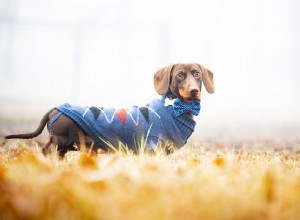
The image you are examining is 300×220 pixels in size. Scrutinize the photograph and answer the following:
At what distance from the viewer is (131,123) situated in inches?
138

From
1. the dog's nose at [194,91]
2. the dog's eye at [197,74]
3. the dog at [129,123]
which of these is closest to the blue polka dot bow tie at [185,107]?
the dog at [129,123]

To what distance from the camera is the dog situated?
346cm

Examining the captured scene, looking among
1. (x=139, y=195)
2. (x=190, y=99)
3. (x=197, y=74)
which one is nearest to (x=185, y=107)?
(x=190, y=99)

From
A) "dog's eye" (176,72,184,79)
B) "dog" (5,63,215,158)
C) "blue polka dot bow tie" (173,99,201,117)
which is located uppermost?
"dog's eye" (176,72,184,79)

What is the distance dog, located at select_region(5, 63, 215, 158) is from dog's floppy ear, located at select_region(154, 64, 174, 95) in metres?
0.07

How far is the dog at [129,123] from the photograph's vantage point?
136 inches

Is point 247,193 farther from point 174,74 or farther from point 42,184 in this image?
point 174,74

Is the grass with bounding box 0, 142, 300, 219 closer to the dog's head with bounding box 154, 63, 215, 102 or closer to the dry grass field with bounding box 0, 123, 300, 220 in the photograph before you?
the dry grass field with bounding box 0, 123, 300, 220

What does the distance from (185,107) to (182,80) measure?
0.28 m

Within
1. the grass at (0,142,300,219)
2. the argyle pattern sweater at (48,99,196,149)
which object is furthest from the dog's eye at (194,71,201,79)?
the grass at (0,142,300,219)

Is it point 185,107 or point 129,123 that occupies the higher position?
point 185,107

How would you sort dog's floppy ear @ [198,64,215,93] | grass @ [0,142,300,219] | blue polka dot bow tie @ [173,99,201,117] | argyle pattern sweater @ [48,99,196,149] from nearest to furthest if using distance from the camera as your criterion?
grass @ [0,142,300,219] → argyle pattern sweater @ [48,99,196,149] → blue polka dot bow tie @ [173,99,201,117] → dog's floppy ear @ [198,64,215,93]

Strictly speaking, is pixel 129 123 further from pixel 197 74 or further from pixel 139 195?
pixel 139 195

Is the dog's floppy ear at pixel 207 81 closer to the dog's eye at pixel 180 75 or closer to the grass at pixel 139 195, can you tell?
the dog's eye at pixel 180 75
